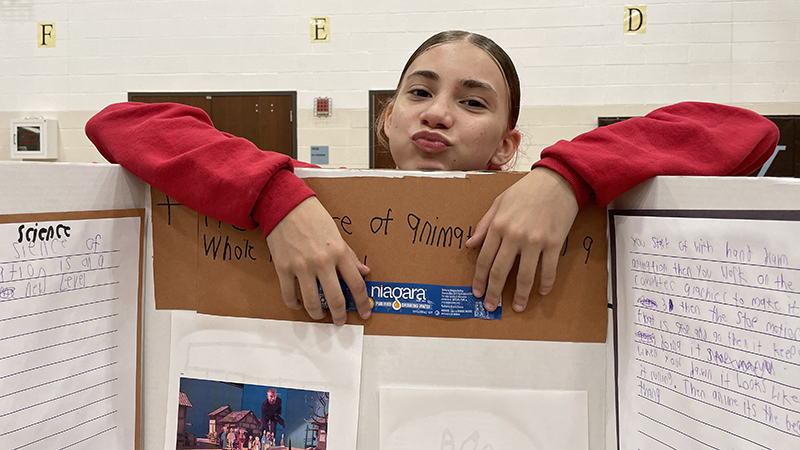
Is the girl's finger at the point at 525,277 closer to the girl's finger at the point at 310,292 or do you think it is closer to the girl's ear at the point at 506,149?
the girl's finger at the point at 310,292

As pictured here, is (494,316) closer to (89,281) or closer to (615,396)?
(615,396)

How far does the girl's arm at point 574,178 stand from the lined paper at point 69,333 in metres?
0.47

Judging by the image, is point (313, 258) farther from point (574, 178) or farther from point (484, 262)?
point (574, 178)

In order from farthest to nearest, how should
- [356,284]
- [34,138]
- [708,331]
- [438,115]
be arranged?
1. [34,138]
2. [438,115]
3. [356,284]
4. [708,331]

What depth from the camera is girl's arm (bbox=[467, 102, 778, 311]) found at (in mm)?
492

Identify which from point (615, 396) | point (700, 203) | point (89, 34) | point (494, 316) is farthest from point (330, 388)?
point (89, 34)

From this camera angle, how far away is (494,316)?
0.55m

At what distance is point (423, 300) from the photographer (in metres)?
0.56

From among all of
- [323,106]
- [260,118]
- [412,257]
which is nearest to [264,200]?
[412,257]

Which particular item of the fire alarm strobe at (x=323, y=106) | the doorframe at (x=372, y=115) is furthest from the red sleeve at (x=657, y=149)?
the fire alarm strobe at (x=323, y=106)

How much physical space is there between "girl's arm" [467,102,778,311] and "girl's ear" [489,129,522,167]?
0.36 metres

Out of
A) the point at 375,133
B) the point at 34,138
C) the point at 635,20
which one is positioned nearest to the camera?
the point at 635,20

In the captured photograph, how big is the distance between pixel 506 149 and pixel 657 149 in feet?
1.36

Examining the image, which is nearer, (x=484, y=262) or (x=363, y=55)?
(x=484, y=262)
